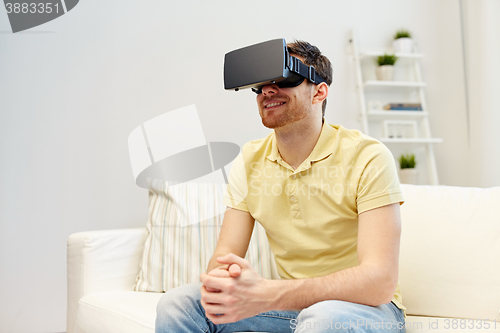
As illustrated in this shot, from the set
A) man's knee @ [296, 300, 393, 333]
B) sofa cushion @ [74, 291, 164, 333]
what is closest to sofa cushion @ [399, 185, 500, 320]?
man's knee @ [296, 300, 393, 333]

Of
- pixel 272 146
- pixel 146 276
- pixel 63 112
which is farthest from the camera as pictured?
pixel 63 112

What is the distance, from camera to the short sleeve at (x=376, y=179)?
3.43ft

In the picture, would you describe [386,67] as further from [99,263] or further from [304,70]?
[99,263]

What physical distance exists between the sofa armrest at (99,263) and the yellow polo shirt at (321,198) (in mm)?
650

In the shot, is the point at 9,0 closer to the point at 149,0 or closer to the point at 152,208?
the point at 149,0

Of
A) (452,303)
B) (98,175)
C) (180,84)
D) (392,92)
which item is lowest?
(452,303)

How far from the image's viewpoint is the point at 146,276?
164cm

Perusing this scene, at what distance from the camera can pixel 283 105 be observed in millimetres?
1202

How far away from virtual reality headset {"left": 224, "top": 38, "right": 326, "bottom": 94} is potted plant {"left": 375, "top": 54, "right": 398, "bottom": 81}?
150cm

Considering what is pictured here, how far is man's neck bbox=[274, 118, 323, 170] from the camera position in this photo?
125cm

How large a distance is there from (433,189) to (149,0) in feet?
6.14

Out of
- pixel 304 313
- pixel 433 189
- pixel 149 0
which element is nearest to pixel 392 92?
pixel 433 189

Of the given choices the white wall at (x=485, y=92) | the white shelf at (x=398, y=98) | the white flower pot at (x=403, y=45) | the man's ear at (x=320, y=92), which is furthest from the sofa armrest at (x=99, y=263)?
the white wall at (x=485, y=92)

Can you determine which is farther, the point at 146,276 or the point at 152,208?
the point at 152,208
